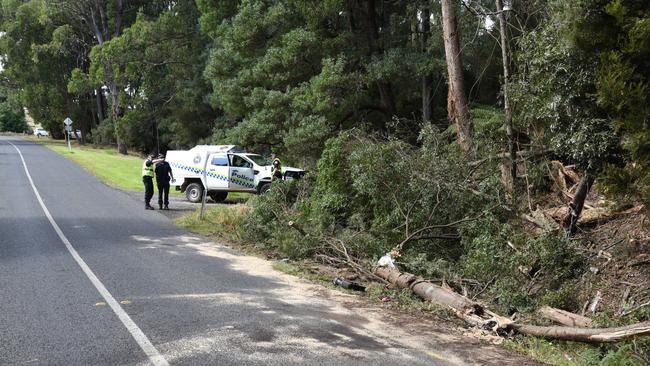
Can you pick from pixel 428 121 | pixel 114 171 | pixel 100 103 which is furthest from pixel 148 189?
pixel 100 103

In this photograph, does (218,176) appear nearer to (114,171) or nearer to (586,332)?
(114,171)

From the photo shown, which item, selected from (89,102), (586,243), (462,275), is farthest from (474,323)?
(89,102)

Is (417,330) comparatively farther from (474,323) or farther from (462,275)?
(462,275)

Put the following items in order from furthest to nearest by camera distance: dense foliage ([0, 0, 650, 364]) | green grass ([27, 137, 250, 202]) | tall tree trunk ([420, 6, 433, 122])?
green grass ([27, 137, 250, 202]) < tall tree trunk ([420, 6, 433, 122]) < dense foliage ([0, 0, 650, 364])

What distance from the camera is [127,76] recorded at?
125 ft

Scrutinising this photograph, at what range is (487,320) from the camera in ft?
23.5

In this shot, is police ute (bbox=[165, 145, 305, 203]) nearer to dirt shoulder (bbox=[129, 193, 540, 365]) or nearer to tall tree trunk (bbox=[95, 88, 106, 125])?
dirt shoulder (bbox=[129, 193, 540, 365])

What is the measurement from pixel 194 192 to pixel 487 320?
1521 centimetres

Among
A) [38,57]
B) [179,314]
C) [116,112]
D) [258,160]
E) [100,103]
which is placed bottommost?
[179,314]

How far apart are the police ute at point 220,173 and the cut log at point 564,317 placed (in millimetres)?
13408

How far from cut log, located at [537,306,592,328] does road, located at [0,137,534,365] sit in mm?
1446

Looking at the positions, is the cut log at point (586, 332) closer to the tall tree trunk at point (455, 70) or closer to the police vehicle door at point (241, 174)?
the tall tree trunk at point (455, 70)

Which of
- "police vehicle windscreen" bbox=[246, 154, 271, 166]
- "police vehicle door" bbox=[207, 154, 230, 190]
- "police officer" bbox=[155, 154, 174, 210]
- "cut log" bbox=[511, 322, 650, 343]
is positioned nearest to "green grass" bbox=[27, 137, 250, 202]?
"police vehicle door" bbox=[207, 154, 230, 190]

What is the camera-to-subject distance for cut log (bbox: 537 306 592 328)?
7.10m
